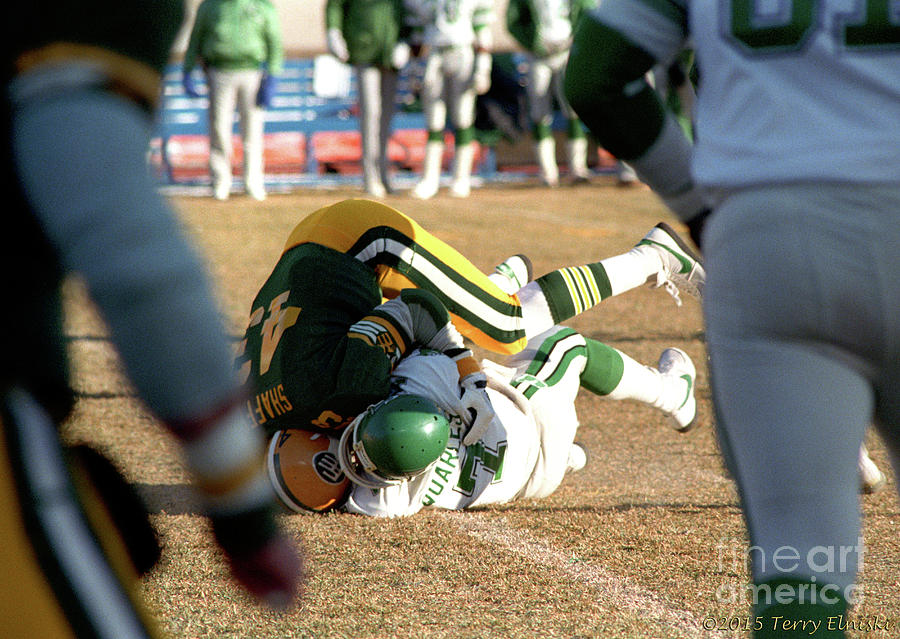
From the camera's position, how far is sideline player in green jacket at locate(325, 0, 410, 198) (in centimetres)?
1098

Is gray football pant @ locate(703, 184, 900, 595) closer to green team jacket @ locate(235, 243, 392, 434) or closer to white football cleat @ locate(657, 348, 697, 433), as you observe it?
green team jacket @ locate(235, 243, 392, 434)

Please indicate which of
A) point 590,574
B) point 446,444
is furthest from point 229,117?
point 590,574

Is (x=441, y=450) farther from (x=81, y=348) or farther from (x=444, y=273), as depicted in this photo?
(x=81, y=348)

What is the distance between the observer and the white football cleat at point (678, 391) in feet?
13.5

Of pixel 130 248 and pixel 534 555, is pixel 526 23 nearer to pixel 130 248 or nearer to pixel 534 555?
pixel 534 555

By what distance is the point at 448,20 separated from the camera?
11.1 m

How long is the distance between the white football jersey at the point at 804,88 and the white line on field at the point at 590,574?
1.50 m

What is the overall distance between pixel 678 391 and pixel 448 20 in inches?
301

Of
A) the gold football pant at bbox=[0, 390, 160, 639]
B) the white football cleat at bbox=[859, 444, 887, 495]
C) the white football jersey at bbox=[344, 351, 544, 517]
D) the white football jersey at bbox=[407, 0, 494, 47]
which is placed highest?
the gold football pant at bbox=[0, 390, 160, 639]

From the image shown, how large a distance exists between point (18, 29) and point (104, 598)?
61 centimetres

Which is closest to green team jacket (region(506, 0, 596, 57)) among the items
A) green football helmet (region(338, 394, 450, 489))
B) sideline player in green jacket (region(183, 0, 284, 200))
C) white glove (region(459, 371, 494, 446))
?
sideline player in green jacket (region(183, 0, 284, 200))

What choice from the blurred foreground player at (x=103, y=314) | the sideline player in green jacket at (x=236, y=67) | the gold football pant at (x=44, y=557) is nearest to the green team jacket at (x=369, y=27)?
the sideline player in green jacket at (x=236, y=67)

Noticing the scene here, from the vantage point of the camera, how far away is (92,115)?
1148mm

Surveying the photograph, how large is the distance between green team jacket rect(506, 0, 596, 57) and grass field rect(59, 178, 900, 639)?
7.34 meters
